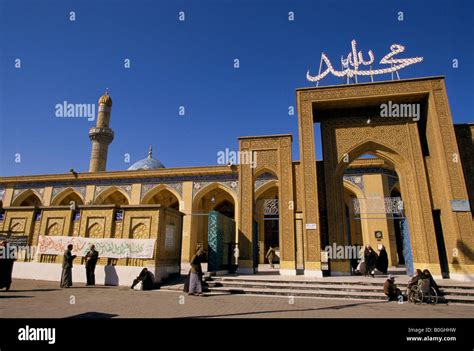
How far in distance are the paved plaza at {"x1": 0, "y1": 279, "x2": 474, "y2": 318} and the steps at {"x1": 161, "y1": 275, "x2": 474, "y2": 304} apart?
431mm

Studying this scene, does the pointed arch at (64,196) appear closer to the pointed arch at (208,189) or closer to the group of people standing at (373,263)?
the pointed arch at (208,189)

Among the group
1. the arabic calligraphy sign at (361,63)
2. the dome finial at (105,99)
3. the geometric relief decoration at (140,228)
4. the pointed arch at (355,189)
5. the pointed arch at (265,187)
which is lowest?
the geometric relief decoration at (140,228)

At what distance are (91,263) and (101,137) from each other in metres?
20.2

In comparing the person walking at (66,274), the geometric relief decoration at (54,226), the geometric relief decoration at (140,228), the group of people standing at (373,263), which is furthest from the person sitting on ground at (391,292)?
the geometric relief decoration at (54,226)

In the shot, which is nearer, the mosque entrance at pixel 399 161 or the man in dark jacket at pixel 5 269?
the man in dark jacket at pixel 5 269

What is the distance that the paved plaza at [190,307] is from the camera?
5.35 meters

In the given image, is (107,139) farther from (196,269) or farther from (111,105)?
(196,269)

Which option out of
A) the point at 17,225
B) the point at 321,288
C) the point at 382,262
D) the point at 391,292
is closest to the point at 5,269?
the point at 17,225

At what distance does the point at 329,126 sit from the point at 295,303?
339 inches

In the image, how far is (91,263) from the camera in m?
9.49

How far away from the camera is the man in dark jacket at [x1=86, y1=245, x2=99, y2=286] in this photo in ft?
30.8

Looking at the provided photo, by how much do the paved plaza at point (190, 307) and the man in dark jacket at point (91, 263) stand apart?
1344mm
